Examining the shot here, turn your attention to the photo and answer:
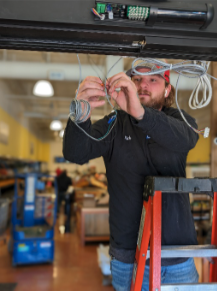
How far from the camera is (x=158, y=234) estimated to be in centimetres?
109

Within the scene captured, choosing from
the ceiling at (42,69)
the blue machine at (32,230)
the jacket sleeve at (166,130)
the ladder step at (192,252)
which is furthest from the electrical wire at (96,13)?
the blue machine at (32,230)

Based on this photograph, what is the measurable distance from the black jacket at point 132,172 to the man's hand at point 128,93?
274 millimetres

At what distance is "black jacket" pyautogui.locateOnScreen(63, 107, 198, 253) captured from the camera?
1.33 m

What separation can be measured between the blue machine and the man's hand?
11.6 ft

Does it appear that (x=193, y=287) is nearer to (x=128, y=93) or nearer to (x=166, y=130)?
(x=166, y=130)

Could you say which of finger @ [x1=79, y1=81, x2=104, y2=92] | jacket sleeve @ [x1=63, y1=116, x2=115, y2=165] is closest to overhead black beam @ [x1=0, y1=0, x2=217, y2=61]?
finger @ [x1=79, y1=81, x2=104, y2=92]

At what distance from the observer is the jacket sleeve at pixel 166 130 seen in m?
1.05

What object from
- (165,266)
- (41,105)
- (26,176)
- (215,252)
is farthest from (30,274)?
(41,105)

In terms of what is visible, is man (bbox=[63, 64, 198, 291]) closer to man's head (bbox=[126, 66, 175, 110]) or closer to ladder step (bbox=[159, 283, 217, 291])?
man's head (bbox=[126, 66, 175, 110])

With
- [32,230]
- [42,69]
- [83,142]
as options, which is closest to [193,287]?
[83,142]

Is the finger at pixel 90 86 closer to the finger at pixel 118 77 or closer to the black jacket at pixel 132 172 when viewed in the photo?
the finger at pixel 118 77

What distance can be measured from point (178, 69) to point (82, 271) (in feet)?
12.4

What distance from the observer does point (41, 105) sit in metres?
13.1

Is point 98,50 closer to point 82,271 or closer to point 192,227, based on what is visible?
point 192,227
